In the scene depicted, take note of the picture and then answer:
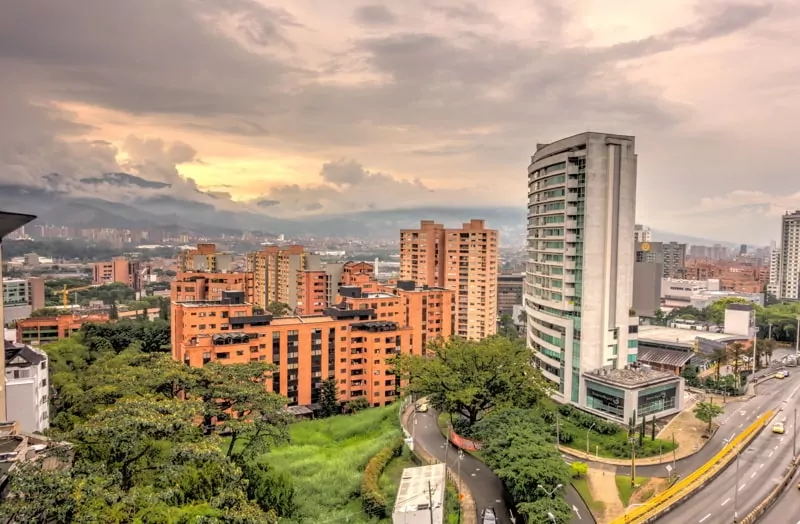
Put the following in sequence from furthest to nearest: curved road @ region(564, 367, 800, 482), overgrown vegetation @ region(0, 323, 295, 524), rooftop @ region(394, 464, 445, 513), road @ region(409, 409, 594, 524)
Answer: curved road @ region(564, 367, 800, 482) → road @ region(409, 409, 594, 524) → rooftop @ region(394, 464, 445, 513) → overgrown vegetation @ region(0, 323, 295, 524)

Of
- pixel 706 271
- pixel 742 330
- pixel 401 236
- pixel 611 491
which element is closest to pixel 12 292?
pixel 401 236

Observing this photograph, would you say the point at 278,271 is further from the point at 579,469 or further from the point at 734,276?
the point at 734,276

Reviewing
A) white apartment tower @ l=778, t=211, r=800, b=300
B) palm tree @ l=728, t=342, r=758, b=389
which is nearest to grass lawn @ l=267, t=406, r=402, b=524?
palm tree @ l=728, t=342, r=758, b=389

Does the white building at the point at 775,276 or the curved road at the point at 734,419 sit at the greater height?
the white building at the point at 775,276

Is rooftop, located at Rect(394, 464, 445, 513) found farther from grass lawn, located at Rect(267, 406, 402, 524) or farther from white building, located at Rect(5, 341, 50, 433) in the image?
white building, located at Rect(5, 341, 50, 433)

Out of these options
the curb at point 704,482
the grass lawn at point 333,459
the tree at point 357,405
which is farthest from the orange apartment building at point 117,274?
the curb at point 704,482

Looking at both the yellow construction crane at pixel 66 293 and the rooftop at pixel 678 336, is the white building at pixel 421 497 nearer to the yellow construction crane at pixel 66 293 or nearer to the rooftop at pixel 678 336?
the rooftop at pixel 678 336
